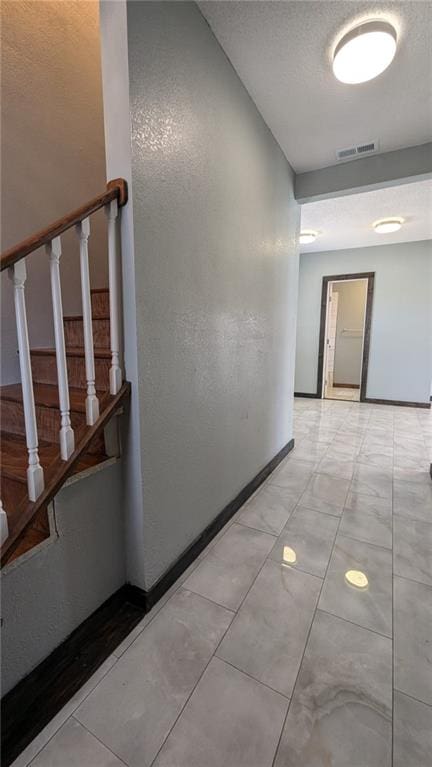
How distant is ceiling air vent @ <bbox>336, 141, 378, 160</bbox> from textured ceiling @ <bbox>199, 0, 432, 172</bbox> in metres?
0.05

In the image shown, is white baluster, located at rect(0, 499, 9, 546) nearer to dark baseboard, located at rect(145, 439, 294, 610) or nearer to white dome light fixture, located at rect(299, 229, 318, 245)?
dark baseboard, located at rect(145, 439, 294, 610)

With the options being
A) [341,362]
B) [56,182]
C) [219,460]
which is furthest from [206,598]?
[341,362]

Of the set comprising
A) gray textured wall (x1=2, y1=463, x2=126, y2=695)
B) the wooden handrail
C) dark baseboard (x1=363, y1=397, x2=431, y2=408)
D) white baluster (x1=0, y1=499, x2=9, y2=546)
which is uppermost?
the wooden handrail

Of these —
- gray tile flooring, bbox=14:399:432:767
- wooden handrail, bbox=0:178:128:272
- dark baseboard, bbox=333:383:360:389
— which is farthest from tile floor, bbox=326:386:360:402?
wooden handrail, bbox=0:178:128:272

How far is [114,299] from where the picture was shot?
1.25 meters

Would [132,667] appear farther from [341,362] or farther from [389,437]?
[341,362]

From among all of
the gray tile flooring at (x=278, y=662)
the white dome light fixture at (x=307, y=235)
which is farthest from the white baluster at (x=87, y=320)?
the white dome light fixture at (x=307, y=235)

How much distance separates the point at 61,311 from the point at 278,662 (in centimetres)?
151

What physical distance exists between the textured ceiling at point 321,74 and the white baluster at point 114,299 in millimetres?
1167

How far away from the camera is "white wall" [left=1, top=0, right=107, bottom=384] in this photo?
1.77 metres

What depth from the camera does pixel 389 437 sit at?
3822 millimetres

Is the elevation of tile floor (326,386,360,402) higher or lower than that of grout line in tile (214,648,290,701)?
higher

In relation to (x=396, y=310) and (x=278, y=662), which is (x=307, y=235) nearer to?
(x=396, y=310)

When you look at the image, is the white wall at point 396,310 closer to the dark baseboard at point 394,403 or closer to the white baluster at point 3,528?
the dark baseboard at point 394,403
